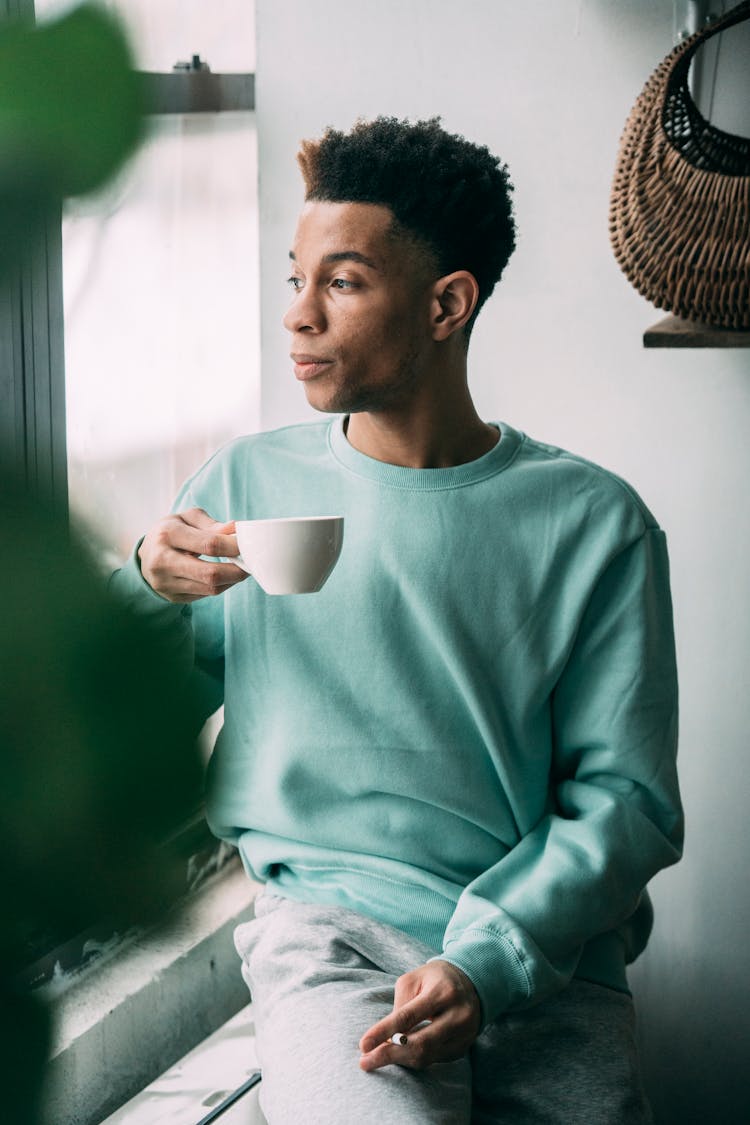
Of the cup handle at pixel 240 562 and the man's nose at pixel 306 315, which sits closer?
the cup handle at pixel 240 562

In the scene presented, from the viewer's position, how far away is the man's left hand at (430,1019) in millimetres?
881

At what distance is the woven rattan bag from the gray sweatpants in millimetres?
674

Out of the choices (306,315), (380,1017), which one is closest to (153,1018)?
(380,1017)

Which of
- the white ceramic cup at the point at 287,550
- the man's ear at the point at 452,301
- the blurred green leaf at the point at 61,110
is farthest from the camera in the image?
the man's ear at the point at 452,301

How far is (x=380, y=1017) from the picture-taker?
94 cm

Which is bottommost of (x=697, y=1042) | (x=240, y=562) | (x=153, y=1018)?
(x=697, y=1042)

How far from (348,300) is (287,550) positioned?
0.28 m

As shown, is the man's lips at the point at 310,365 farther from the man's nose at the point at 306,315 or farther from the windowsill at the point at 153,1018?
the windowsill at the point at 153,1018

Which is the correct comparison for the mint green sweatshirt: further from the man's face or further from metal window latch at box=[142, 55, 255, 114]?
metal window latch at box=[142, 55, 255, 114]

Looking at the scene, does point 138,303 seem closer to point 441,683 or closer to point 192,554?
point 192,554

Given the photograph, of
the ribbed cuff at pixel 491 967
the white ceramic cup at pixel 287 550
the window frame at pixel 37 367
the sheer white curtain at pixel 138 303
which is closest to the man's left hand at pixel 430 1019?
the ribbed cuff at pixel 491 967

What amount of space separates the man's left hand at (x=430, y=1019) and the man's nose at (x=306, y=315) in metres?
0.54

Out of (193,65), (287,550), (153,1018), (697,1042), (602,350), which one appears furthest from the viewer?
(697,1042)

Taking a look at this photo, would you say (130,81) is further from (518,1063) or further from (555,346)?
(555,346)
